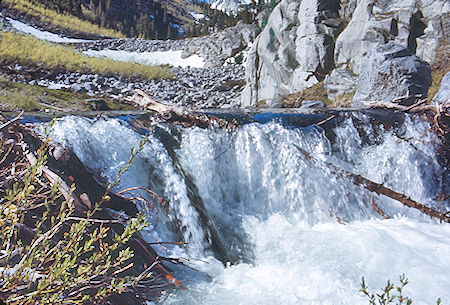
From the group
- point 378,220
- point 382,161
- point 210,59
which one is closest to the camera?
point 378,220

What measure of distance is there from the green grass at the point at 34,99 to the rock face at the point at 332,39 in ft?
31.0

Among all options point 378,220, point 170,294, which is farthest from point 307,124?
point 170,294

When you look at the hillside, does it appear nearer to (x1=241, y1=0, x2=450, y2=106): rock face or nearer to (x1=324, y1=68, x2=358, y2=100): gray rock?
(x1=241, y1=0, x2=450, y2=106): rock face

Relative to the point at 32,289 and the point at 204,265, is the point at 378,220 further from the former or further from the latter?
the point at 32,289

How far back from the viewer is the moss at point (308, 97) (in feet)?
45.1

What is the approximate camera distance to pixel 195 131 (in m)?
5.09

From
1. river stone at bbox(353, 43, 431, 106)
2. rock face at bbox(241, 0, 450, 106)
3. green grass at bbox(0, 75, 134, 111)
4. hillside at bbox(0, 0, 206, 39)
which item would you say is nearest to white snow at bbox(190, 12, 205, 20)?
hillside at bbox(0, 0, 206, 39)

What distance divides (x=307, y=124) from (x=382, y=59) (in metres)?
5.59

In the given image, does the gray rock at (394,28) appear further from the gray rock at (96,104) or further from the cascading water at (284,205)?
the gray rock at (96,104)

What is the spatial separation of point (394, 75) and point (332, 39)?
6951 mm

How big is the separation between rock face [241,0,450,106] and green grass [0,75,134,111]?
9450mm

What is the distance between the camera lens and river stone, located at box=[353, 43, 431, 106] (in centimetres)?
891

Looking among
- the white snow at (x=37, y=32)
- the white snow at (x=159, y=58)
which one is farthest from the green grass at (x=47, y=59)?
the white snow at (x=37, y=32)

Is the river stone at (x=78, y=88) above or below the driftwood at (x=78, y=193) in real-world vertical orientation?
above
